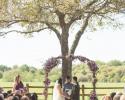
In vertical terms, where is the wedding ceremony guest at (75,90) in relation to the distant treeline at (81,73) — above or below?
below

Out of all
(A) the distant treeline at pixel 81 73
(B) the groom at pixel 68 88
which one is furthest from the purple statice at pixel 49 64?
(A) the distant treeline at pixel 81 73

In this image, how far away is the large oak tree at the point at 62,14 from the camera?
33.4 m

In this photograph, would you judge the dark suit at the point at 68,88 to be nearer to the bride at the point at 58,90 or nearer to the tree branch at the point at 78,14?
the bride at the point at 58,90

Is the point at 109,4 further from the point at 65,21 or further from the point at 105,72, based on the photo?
the point at 105,72

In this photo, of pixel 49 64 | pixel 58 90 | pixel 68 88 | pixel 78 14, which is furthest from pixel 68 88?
pixel 78 14

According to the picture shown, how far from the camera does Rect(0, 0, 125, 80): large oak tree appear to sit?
33.4 m

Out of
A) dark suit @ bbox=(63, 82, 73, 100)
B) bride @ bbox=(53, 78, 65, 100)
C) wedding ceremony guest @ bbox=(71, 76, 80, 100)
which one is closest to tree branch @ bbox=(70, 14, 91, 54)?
dark suit @ bbox=(63, 82, 73, 100)

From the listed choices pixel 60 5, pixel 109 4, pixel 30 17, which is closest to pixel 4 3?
pixel 30 17

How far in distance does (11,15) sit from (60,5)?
502 cm

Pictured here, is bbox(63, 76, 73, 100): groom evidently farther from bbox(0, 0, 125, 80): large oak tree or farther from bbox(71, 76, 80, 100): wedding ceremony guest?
bbox(0, 0, 125, 80): large oak tree

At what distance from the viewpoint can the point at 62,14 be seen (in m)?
35.1

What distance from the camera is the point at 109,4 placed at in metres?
34.8

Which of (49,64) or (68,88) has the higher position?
(49,64)

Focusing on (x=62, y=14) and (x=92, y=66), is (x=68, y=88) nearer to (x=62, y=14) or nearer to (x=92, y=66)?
(x=92, y=66)
